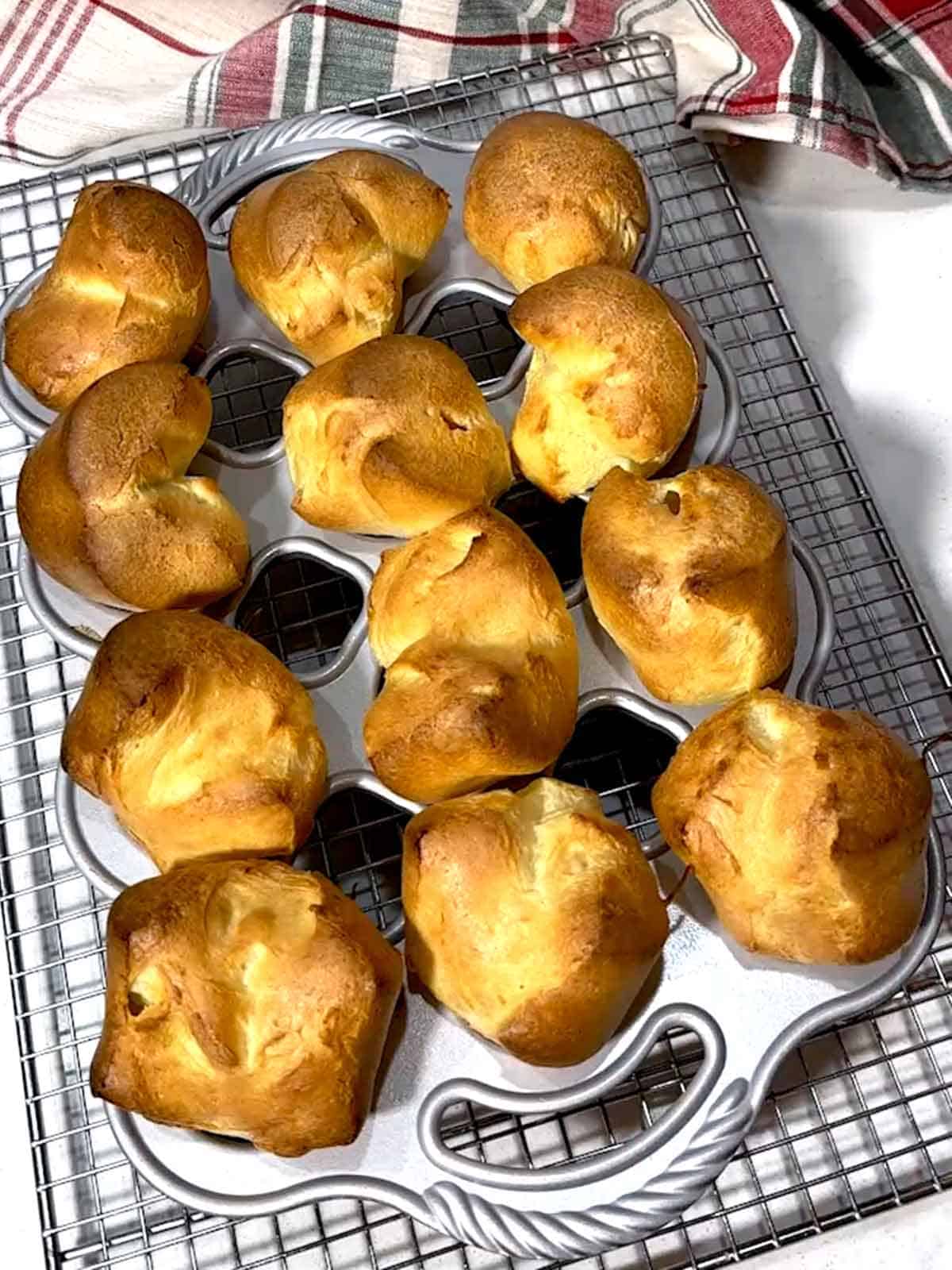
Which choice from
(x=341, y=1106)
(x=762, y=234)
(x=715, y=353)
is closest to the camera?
(x=341, y=1106)

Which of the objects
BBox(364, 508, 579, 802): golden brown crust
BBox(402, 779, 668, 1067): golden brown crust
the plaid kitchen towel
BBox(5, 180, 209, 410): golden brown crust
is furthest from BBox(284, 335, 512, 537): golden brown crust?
the plaid kitchen towel

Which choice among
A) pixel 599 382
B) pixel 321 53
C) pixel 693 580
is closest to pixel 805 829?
pixel 693 580

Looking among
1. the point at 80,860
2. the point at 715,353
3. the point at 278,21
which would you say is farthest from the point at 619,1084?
the point at 278,21

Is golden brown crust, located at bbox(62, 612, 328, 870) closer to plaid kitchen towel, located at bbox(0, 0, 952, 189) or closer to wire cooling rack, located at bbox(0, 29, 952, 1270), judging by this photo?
wire cooling rack, located at bbox(0, 29, 952, 1270)

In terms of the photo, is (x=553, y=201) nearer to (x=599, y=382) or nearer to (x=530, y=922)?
(x=599, y=382)

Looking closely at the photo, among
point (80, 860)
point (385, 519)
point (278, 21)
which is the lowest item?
point (80, 860)

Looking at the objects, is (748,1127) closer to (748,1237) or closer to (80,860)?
(748,1237)

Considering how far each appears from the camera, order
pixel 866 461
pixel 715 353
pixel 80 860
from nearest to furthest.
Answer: pixel 80 860, pixel 715 353, pixel 866 461
